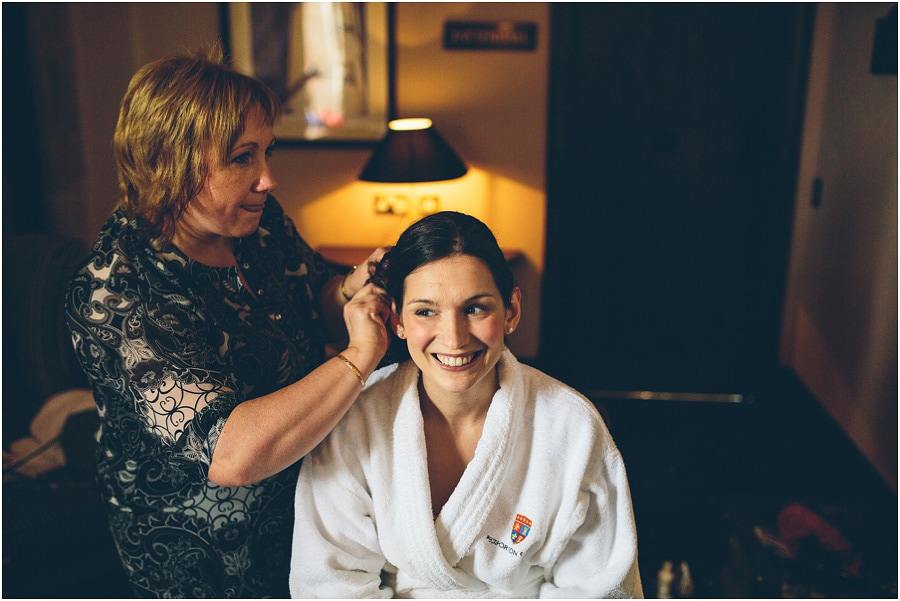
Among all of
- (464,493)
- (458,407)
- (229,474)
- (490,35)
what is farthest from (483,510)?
(490,35)

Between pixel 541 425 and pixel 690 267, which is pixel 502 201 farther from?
pixel 541 425

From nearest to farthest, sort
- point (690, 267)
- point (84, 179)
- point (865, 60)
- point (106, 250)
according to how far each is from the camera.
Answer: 1. point (106, 250)
2. point (865, 60)
3. point (84, 179)
4. point (690, 267)

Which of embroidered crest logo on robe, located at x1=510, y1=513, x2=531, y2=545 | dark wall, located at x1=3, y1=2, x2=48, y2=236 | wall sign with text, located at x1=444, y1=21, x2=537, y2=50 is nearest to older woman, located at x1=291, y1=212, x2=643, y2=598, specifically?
embroidered crest logo on robe, located at x1=510, y1=513, x2=531, y2=545

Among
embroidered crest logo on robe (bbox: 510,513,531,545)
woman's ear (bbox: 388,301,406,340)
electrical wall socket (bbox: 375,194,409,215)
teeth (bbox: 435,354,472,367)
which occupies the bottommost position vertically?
embroidered crest logo on robe (bbox: 510,513,531,545)

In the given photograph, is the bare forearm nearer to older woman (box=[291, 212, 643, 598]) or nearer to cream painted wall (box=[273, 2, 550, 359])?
older woman (box=[291, 212, 643, 598])

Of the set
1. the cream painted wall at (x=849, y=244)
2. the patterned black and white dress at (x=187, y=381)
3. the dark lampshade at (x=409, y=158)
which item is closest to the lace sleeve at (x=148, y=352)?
the patterned black and white dress at (x=187, y=381)

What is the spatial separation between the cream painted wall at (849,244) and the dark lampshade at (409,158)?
1.73 metres

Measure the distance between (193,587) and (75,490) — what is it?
97 centimetres

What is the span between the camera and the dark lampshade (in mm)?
3418

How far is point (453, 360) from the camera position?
4.05ft

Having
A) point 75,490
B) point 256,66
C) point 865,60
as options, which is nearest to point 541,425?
point 75,490

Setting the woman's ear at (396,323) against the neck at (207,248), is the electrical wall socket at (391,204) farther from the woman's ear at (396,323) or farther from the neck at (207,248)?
the woman's ear at (396,323)

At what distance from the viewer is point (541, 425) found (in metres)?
1.32

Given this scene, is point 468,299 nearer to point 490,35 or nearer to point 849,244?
point 849,244
